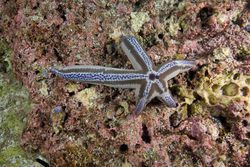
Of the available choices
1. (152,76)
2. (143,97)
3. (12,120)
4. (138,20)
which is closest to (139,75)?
(152,76)

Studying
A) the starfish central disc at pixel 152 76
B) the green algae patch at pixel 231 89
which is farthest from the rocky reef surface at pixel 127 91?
the starfish central disc at pixel 152 76

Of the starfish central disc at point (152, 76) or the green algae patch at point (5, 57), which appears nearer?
the starfish central disc at point (152, 76)

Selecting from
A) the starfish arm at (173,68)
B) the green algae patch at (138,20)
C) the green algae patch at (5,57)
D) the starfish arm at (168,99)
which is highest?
the green algae patch at (5,57)

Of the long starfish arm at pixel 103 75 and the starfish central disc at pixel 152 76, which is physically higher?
the long starfish arm at pixel 103 75

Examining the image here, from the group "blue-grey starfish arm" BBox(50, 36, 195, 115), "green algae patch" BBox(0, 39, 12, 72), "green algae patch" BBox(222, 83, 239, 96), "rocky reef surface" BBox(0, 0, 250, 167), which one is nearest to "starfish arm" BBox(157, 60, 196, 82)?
"blue-grey starfish arm" BBox(50, 36, 195, 115)

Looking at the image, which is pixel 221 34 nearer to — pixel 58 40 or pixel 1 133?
pixel 58 40

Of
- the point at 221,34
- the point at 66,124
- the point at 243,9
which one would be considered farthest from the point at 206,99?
the point at 66,124

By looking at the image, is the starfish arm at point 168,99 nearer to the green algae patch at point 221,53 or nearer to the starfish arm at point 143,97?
the starfish arm at point 143,97
